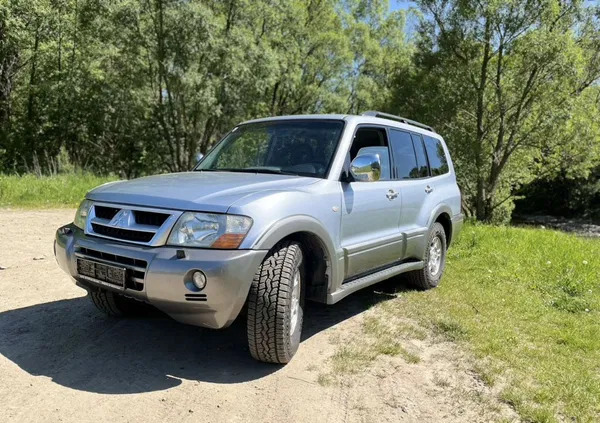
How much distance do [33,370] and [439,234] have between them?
4.37 m

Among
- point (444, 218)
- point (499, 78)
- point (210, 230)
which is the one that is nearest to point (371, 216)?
point (210, 230)

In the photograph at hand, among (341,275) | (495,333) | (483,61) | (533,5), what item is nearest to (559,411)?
(495,333)

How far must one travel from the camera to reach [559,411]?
3.04 metres

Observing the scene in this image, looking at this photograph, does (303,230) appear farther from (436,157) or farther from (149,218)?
(436,157)

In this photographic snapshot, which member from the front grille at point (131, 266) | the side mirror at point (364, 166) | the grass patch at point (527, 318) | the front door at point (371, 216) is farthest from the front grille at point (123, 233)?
the grass patch at point (527, 318)

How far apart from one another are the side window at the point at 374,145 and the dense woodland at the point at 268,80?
39.5ft

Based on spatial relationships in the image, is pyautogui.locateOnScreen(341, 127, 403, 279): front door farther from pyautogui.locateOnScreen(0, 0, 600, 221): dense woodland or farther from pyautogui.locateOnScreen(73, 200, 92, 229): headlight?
pyautogui.locateOnScreen(0, 0, 600, 221): dense woodland

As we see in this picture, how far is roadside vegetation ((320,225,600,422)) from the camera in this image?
3.28m

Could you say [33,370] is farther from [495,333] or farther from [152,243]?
[495,333]

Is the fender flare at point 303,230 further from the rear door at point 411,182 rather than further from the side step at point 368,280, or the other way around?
the rear door at point 411,182

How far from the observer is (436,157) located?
6000mm

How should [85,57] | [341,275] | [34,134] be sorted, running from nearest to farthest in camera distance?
[341,275], [85,57], [34,134]

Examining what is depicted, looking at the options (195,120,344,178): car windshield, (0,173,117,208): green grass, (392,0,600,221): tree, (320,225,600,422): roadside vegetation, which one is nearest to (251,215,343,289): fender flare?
(195,120,344,178): car windshield

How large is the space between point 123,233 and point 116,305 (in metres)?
1.19
